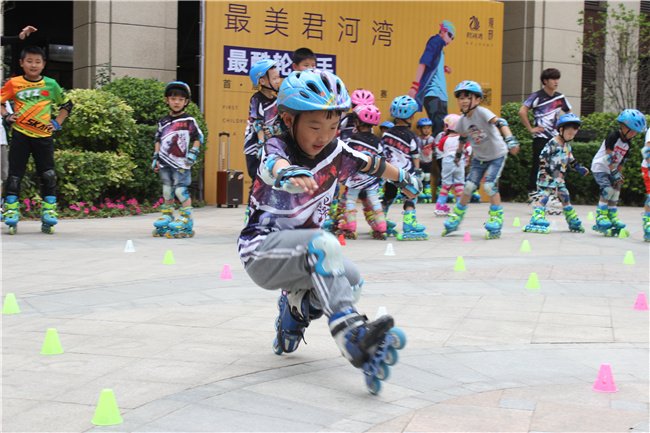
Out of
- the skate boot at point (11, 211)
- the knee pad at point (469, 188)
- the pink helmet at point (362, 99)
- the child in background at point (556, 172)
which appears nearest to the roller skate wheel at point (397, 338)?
the pink helmet at point (362, 99)

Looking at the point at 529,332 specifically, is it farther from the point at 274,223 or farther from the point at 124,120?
the point at 124,120

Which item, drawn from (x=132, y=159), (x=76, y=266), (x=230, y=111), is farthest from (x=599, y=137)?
(x=76, y=266)

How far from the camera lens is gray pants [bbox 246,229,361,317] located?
384cm

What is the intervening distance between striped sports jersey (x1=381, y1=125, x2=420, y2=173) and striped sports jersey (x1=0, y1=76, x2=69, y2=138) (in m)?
4.76

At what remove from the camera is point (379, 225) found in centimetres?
1066

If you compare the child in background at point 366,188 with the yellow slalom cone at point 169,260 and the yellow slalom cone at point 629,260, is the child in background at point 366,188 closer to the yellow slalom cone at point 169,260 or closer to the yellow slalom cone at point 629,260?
the yellow slalom cone at point 169,260

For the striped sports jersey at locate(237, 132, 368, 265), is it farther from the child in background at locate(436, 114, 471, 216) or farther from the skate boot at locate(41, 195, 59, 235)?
the child in background at locate(436, 114, 471, 216)

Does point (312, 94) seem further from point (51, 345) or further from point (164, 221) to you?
point (164, 221)

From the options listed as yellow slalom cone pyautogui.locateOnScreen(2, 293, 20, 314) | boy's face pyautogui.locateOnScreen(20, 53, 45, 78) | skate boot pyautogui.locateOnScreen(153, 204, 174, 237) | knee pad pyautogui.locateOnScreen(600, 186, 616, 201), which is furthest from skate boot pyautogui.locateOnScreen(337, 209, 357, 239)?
yellow slalom cone pyautogui.locateOnScreen(2, 293, 20, 314)

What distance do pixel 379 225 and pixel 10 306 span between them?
6.01 metres

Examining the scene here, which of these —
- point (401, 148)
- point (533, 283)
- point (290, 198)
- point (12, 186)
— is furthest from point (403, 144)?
point (290, 198)

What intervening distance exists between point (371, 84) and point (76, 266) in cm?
1109

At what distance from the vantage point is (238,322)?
5414 mm

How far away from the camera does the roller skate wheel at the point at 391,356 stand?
12.1 ft
